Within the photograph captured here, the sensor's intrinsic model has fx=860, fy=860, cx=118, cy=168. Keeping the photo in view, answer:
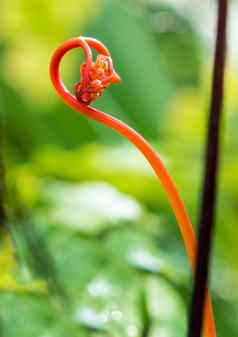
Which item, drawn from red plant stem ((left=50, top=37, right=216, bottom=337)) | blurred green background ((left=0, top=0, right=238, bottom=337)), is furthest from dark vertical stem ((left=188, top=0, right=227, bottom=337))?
blurred green background ((left=0, top=0, right=238, bottom=337))

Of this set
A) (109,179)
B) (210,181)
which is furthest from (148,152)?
(109,179)

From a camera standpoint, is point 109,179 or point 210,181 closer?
point 210,181

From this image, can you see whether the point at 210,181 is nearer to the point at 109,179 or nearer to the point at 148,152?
the point at 148,152

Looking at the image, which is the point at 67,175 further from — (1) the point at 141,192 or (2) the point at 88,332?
(2) the point at 88,332

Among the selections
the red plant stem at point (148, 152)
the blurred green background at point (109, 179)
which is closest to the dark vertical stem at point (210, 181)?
the red plant stem at point (148, 152)

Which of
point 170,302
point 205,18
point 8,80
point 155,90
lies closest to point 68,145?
point 8,80

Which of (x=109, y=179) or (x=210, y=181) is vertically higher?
(x=210, y=181)

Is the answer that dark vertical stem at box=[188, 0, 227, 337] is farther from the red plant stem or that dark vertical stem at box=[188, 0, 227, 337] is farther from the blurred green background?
the blurred green background
